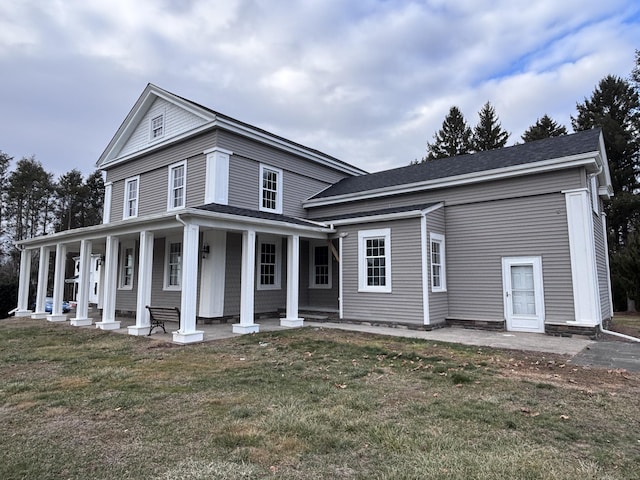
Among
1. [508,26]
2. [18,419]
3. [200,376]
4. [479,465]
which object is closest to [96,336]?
[200,376]

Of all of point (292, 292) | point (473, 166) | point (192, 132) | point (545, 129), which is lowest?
point (292, 292)

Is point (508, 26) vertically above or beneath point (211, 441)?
above

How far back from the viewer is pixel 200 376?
18.9ft

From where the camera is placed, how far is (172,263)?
43.4 ft

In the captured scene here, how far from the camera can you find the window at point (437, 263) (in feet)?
36.4

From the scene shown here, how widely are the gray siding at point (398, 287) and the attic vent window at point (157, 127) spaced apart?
8.49 m

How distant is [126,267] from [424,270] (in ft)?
38.0

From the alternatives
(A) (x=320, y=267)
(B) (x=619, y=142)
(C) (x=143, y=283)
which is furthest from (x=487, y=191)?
(B) (x=619, y=142)

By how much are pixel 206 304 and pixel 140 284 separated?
7.84ft

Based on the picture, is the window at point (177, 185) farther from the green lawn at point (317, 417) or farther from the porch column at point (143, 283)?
the green lawn at point (317, 417)

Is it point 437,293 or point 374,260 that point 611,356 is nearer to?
point 437,293

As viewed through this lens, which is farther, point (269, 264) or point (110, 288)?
point (269, 264)

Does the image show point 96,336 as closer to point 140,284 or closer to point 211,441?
point 140,284

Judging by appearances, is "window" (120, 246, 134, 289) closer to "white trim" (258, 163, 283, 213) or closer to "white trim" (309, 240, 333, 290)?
"white trim" (258, 163, 283, 213)
